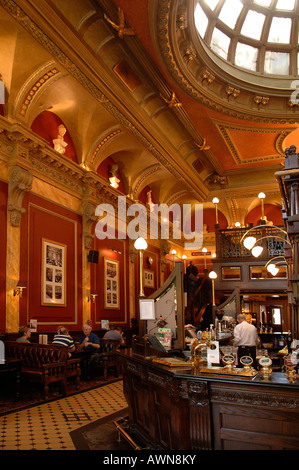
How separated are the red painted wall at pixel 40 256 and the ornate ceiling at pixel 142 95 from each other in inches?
66.6

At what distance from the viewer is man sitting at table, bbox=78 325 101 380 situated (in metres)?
8.55

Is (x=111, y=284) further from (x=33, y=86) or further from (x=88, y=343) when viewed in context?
Answer: (x=33, y=86)

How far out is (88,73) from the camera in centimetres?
810

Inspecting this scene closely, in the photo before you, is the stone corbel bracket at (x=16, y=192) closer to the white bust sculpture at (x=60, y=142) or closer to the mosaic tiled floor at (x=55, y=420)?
the white bust sculpture at (x=60, y=142)

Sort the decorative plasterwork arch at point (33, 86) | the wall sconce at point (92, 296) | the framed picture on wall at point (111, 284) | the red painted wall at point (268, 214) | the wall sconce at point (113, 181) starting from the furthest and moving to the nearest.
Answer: the red painted wall at point (268, 214) < the wall sconce at point (113, 181) < the framed picture on wall at point (111, 284) < the wall sconce at point (92, 296) < the decorative plasterwork arch at point (33, 86)

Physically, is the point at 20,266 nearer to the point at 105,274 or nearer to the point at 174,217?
the point at 105,274

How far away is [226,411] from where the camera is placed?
2752 millimetres

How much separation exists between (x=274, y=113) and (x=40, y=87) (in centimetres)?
666

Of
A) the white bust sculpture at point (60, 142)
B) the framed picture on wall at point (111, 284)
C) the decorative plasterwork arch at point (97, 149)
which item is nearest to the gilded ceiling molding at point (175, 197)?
the framed picture on wall at point (111, 284)

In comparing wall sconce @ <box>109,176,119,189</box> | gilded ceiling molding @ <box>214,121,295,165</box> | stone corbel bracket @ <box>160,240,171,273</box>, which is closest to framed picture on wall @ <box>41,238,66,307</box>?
wall sconce @ <box>109,176,119,189</box>

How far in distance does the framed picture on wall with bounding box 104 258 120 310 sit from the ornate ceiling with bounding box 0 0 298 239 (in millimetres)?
2504

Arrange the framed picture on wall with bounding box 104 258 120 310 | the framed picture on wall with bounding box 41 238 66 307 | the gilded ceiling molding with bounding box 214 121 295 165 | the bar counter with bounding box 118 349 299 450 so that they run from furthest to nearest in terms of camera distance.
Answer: the gilded ceiling molding with bounding box 214 121 295 165
the framed picture on wall with bounding box 104 258 120 310
the framed picture on wall with bounding box 41 238 66 307
the bar counter with bounding box 118 349 299 450

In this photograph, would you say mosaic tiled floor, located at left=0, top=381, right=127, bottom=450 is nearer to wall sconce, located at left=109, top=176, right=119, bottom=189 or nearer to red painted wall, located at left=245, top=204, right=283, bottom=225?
wall sconce, located at left=109, top=176, right=119, bottom=189

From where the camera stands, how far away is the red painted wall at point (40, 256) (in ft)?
28.0
